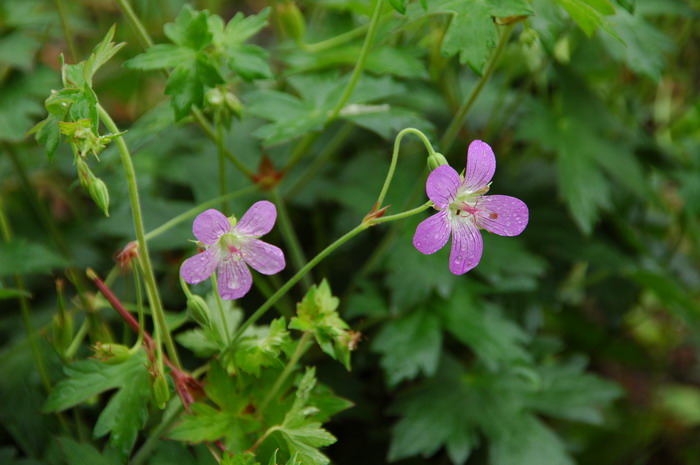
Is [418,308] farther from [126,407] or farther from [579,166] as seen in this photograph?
[126,407]

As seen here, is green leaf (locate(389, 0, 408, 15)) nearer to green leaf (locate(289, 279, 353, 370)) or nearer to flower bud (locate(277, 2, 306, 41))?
green leaf (locate(289, 279, 353, 370))

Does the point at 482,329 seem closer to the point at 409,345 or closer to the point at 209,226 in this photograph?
the point at 409,345

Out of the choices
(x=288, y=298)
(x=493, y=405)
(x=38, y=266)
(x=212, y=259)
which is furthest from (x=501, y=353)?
(x=38, y=266)

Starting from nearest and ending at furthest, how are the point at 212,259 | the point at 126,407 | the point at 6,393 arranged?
1. the point at 212,259
2. the point at 126,407
3. the point at 6,393

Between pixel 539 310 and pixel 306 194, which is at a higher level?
pixel 306 194

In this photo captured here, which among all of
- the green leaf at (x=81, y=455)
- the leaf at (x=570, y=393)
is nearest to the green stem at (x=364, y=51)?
the green leaf at (x=81, y=455)

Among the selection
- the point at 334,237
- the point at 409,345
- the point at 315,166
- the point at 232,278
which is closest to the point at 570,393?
the point at 409,345

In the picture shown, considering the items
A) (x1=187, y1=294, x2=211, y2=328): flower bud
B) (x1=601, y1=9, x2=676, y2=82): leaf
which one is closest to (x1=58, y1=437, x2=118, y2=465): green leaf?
(x1=187, y1=294, x2=211, y2=328): flower bud

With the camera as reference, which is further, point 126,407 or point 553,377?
point 553,377

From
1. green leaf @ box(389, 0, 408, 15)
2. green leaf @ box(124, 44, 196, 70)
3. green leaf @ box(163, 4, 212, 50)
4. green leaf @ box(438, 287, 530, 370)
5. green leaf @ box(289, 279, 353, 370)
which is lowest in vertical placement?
green leaf @ box(438, 287, 530, 370)
